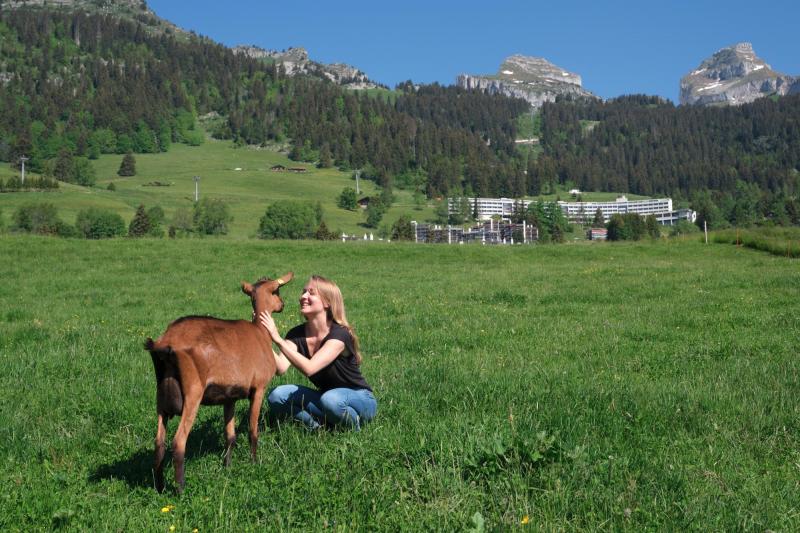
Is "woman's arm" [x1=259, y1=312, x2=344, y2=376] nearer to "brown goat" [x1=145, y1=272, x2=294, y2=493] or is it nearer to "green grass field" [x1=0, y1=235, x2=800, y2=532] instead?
"brown goat" [x1=145, y1=272, x2=294, y2=493]

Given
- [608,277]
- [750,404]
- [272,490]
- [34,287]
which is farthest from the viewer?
[608,277]

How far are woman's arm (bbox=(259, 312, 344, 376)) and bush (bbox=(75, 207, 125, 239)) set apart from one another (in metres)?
92.9

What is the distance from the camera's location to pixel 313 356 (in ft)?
A: 22.5

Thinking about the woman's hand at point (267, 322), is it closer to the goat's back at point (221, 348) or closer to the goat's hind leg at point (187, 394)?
the goat's back at point (221, 348)

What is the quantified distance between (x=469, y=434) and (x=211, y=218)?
382 ft

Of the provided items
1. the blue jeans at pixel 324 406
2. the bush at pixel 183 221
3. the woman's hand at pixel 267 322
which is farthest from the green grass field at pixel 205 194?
the woman's hand at pixel 267 322

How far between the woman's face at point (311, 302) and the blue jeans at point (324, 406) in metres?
0.85

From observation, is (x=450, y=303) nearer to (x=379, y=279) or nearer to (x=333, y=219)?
(x=379, y=279)

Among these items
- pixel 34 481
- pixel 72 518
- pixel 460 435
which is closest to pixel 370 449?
pixel 460 435

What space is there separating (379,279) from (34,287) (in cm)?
1285

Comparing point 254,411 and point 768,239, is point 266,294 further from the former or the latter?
point 768,239

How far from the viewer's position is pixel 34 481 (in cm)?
558

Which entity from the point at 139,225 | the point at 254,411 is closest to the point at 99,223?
the point at 139,225

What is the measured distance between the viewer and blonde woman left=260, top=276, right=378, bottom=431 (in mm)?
6770
